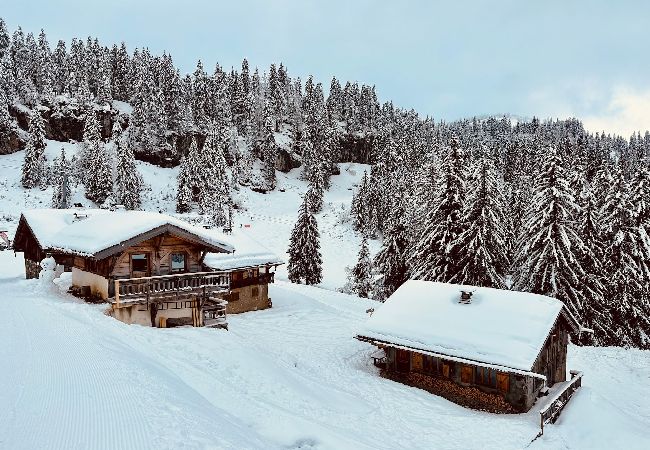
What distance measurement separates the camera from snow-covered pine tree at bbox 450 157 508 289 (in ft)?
114

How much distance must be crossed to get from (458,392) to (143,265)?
1764 cm

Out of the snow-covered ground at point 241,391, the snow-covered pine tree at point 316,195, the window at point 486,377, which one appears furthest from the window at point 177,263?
the snow-covered pine tree at point 316,195

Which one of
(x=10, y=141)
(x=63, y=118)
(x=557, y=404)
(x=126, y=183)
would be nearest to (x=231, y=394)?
(x=557, y=404)

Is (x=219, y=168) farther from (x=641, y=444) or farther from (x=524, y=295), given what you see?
(x=641, y=444)

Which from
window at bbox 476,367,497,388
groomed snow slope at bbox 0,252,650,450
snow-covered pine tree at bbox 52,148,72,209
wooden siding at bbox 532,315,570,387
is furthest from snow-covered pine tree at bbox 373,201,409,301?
snow-covered pine tree at bbox 52,148,72,209

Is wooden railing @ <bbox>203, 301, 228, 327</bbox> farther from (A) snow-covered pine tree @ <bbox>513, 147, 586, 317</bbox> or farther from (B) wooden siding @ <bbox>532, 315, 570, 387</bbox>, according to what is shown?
(A) snow-covered pine tree @ <bbox>513, 147, 586, 317</bbox>

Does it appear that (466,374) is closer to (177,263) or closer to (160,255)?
(177,263)

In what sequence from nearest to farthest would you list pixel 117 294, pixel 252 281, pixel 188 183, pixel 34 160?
pixel 117 294
pixel 252 281
pixel 34 160
pixel 188 183

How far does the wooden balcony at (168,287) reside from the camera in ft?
73.6

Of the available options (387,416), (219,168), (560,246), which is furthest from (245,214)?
(387,416)

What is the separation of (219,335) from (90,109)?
292 ft

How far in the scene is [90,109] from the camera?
304 ft

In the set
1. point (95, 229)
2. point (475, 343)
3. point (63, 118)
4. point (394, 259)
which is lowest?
point (475, 343)

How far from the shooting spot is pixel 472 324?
71.7 feet
